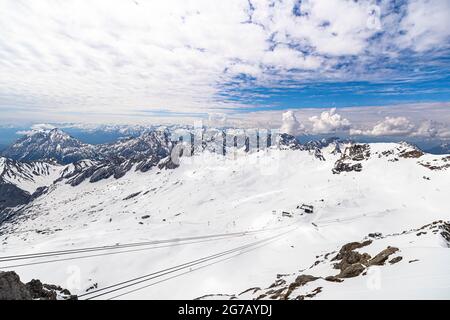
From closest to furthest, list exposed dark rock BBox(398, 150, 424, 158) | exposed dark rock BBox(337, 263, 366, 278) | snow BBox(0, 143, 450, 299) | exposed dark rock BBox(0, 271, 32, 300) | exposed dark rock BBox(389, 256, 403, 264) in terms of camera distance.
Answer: exposed dark rock BBox(0, 271, 32, 300), snow BBox(0, 143, 450, 299), exposed dark rock BBox(337, 263, 366, 278), exposed dark rock BBox(389, 256, 403, 264), exposed dark rock BBox(398, 150, 424, 158)

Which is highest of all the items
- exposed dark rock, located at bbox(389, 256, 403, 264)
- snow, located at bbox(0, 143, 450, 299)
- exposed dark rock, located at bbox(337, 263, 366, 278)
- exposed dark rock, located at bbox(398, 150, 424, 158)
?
exposed dark rock, located at bbox(398, 150, 424, 158)

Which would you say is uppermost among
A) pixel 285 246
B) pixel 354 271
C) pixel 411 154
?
pixel 411 154

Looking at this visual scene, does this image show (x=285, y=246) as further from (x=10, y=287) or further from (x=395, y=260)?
(x=10, y=287)

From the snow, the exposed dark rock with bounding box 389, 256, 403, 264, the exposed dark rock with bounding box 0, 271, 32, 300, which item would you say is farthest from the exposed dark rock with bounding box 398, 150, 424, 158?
the exposed dark rock with bounding box 0, 271, 32, 300

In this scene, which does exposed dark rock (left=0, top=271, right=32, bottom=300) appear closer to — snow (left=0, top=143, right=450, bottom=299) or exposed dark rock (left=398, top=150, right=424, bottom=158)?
snow (left=0, top=143, right=450, bottom=299)

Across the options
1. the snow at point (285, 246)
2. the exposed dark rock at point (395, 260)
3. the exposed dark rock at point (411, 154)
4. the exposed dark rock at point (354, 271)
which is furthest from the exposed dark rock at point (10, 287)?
the exposed dark rock at point (411, 154)

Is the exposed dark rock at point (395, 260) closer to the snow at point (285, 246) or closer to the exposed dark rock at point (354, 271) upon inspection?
the snow at point (285, 246)

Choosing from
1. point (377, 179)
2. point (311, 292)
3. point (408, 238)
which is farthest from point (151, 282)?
point (377, 179)

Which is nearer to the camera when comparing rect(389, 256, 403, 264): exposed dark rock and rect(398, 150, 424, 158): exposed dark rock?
rect(389, 256, 403, 264): exposed dark rock

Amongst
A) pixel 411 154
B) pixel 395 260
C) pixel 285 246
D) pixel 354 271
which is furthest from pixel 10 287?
pixel 411 154

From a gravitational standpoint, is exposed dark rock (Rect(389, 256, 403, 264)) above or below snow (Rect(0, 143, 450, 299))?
above

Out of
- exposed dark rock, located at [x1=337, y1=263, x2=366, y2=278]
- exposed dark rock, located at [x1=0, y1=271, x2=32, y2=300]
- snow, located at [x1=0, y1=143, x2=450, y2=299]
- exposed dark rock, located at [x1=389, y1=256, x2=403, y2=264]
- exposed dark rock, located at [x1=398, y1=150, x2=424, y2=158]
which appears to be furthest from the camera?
exposed dark rock, located at [x1=398, y1=150, x2=424, y2=158]
